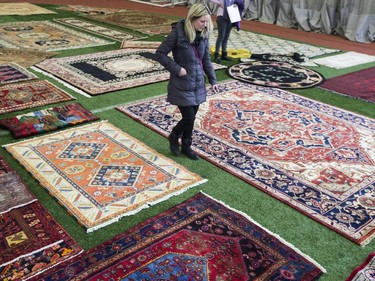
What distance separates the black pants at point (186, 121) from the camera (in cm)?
362

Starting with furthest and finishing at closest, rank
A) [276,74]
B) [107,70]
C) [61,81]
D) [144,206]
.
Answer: [276,74] < [107,70] < [61,81] < [144,206]

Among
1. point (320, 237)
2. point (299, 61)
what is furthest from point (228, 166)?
point (299, 61)

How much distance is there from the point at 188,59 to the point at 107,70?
120 inches

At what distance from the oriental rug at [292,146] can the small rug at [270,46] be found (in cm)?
261

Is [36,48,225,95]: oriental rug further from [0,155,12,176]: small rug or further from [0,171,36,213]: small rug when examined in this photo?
[0,171,36,213]: small rug

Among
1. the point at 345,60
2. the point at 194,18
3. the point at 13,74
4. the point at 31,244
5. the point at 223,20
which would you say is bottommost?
the point at 31,244

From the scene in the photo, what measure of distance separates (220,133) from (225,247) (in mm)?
1863

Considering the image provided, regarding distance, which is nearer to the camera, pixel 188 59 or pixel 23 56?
pixel 188 59

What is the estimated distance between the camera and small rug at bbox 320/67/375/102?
5.91 meters

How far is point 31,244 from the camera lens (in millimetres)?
2672

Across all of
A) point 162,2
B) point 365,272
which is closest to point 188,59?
point 365,272

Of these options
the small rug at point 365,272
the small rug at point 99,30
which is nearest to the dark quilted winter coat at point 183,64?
the small rug at point 365,272

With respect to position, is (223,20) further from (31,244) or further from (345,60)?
(31,244)

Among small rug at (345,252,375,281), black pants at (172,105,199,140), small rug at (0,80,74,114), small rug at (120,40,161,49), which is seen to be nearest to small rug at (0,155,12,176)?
small rug at (0,80,74,114)
